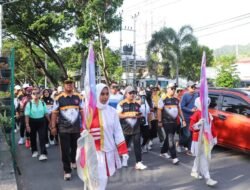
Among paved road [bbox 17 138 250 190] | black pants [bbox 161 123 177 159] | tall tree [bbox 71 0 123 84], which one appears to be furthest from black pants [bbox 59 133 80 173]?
tall tree [bbox 71 0 123 84]

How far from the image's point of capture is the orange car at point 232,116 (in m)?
8.26

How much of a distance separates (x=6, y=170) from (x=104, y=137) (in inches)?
117

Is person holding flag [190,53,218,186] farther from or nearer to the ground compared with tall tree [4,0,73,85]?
nearer to the ground

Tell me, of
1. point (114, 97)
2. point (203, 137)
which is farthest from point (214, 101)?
point (203, 137)

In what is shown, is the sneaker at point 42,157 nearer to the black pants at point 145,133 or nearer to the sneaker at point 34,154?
the sneaker at point 34,154

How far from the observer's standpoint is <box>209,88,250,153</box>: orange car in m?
8.26

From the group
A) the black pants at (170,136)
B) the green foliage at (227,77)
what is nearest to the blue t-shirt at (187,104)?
the black pants at (170,136)

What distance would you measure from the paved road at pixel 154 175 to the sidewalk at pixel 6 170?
257 millimetres

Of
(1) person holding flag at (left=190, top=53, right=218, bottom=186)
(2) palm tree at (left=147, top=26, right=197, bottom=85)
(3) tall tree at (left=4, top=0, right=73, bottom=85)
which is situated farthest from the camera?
(2) palm tree at (left=147, top=26, right=197, bottom=85)

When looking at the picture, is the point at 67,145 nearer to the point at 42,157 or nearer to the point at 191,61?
the point at 42,157

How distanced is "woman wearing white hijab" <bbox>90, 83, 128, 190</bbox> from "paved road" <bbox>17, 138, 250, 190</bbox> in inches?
69.8

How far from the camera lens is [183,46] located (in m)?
35.2

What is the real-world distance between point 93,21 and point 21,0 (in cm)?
736

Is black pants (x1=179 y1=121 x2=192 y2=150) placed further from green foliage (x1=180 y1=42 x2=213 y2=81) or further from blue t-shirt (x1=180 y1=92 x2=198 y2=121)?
green foliage (x1=180 y1=42 x2=213 y2=81)
